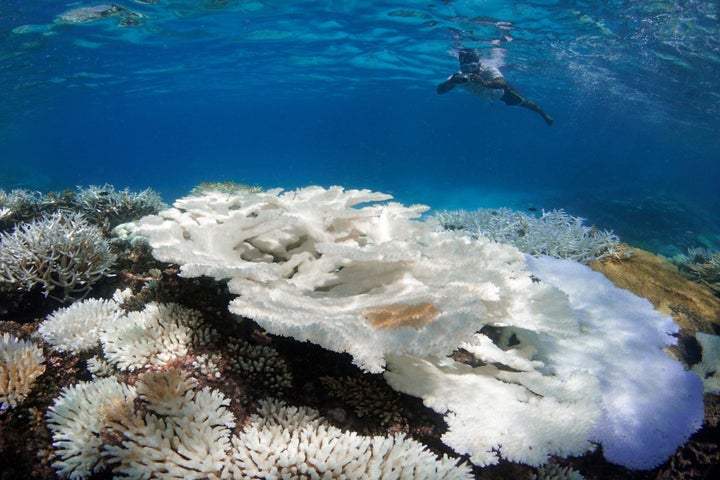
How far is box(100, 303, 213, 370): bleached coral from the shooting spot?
2.54 metres

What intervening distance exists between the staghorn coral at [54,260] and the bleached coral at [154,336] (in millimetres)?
1748

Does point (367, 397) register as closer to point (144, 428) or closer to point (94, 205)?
point (144, 428)

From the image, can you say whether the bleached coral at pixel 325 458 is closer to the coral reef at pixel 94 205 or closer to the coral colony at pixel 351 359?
the coral colony at pixel 351 359

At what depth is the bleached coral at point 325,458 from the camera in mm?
1847

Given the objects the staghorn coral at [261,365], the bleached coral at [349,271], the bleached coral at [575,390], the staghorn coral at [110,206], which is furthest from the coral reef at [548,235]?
the staghorn coral at [110,206]

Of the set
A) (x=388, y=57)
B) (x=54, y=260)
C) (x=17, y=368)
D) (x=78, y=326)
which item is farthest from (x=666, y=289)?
(x=388, y=57)

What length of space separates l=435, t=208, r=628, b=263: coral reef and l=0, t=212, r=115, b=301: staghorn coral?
186 inches

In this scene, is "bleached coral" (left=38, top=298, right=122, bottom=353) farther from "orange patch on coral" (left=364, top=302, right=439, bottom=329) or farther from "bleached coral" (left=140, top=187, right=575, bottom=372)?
"orange patch on coral" (left=364, top=302, right=439, bottom=329)

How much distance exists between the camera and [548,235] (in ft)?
18.2

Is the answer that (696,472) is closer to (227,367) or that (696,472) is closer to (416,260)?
(416,260)

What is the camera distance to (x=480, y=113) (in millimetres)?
70562

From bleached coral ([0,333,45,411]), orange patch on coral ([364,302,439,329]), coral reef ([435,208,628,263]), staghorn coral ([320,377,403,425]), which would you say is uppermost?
orange patch on coral ([364,302,439,329])

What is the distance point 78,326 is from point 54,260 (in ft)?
5.21

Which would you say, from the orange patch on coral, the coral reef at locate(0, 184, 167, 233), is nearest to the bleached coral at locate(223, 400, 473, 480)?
the orange patch on coral
